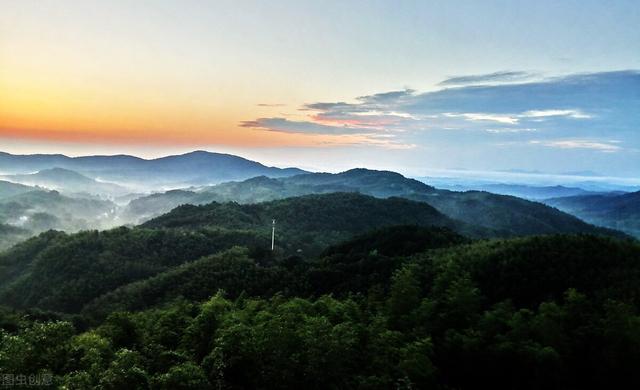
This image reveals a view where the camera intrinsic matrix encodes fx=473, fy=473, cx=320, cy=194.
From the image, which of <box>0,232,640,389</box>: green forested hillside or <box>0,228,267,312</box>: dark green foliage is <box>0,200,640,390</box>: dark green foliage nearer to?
<box>0,232,640,389</box>: green forested hillside

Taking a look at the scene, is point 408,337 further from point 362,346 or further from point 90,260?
point 90,260

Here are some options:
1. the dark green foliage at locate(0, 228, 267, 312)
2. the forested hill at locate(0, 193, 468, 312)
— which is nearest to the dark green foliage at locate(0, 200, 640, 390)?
the forested hill at locate(0, 193, 468, 312)

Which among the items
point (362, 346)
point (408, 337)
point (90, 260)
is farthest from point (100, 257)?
point (362, 346)

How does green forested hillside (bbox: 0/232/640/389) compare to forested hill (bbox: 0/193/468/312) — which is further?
forested hill (bbox: 0/193/468/312)

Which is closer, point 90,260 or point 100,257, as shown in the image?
point 90,260

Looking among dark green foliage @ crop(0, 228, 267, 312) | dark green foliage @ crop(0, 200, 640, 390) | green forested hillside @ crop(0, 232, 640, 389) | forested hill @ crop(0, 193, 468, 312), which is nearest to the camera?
green forested hillside @ crop(0, 232, 640, 389)

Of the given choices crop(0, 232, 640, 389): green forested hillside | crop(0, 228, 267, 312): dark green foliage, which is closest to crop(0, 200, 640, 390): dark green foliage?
crop(0, 232, 640, 389): green forested hillside

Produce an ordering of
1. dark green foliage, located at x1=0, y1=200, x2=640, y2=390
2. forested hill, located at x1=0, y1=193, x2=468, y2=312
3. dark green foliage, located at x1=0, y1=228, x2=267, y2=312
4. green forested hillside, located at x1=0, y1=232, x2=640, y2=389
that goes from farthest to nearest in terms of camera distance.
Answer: forested hill, located at x1=0, y1=193, x2=468, y2=312 → dark green foliage, located at x1=0, y1=228, x2=267, y2=312 → dark green foliage, located at x1=0, y1=200, x2=640, y2=390 → green forested hillside, located at x1=0, y1=232, x2=640, y2=389

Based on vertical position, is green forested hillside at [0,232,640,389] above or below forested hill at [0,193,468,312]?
above

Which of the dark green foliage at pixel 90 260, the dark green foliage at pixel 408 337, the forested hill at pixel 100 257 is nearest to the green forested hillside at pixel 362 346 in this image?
the dark green foliage at pixel 408 337

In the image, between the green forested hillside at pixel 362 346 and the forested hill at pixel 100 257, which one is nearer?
the green forested hillside at pixel 362 346

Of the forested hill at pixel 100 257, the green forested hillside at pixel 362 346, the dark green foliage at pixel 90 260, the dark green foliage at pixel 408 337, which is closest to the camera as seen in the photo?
the green forested hillside at pixel 362 346

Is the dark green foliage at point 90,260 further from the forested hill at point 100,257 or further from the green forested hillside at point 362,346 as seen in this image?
the green forested hillside at point 362,346
